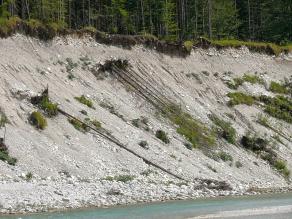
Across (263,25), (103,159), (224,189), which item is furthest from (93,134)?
(263,25)

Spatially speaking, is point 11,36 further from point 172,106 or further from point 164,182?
point 164,182

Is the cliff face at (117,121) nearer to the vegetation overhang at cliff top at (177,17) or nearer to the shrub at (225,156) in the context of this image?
the shrub at (225,156)

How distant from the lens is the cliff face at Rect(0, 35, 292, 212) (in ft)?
128

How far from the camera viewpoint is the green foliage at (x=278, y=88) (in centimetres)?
6619

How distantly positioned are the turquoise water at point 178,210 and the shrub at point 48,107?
43.1 feet

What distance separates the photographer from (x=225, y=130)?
5562cm

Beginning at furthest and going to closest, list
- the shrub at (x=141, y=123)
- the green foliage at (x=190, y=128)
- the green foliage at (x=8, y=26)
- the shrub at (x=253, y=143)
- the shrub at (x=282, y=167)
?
the shrub at (x=253, y=143) → the green foliage at (x=8, y=26) → the shrub at (x=282, y=167) → the green foliage at (x=190, y=128) → the shrub at (x=141, y=123)

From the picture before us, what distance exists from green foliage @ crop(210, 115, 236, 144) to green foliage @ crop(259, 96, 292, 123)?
6.55 metres

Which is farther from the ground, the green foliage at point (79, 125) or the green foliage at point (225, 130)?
the green foliage at point (79, 125)

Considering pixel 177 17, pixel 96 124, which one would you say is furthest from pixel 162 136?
pixel 177 17

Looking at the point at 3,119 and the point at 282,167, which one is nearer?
the point at 3,119

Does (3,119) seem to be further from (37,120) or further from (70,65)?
(70,65)

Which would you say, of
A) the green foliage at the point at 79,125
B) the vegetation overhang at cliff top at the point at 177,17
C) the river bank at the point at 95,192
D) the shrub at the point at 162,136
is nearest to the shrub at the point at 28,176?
the river bank at the point at 95,192

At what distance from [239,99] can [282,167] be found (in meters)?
10.4
